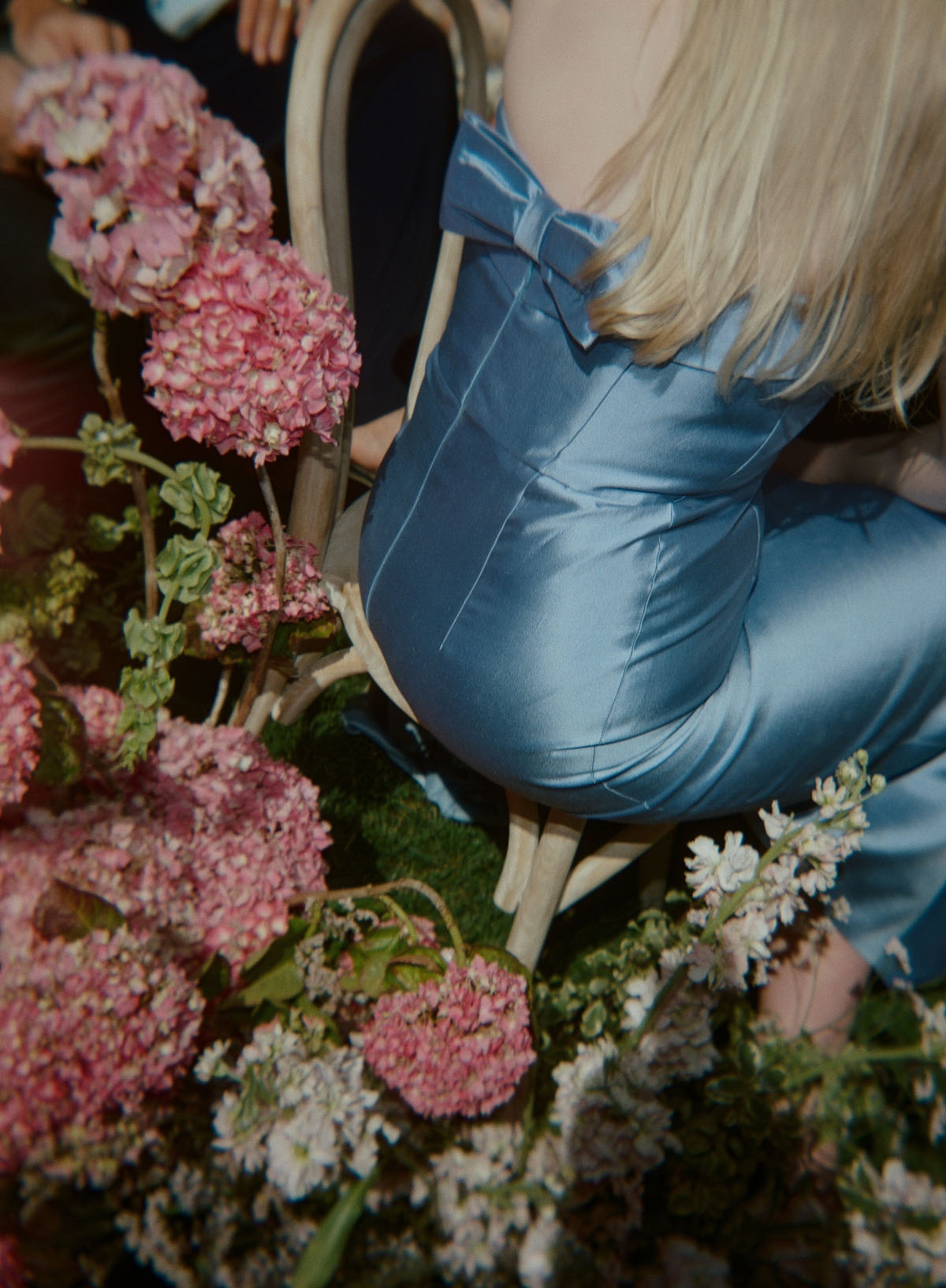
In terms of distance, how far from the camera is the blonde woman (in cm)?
92

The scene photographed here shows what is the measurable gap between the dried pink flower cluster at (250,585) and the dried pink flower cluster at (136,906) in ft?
0.45

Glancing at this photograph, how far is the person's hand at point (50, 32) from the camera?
0.81 m

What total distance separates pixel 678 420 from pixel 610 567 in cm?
16

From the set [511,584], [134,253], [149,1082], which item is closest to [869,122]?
[511,584]

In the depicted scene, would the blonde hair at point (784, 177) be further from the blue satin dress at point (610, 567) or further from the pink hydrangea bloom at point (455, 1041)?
the pink hydrangea bloom at point (455, 1041)

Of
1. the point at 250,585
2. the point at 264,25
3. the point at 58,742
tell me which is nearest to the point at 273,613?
the point at 250,585

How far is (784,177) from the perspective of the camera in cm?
93

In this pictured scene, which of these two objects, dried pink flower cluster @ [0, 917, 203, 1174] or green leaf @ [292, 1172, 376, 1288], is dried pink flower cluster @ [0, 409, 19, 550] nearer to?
dried pink flower cluster @ [0, 917, 203, 1174]

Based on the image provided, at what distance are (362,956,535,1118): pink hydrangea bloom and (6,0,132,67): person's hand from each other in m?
0.77

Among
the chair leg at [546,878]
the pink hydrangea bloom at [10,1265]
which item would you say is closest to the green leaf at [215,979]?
the pink hydrangea bloom at [10,1265]

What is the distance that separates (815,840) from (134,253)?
2.12 feet

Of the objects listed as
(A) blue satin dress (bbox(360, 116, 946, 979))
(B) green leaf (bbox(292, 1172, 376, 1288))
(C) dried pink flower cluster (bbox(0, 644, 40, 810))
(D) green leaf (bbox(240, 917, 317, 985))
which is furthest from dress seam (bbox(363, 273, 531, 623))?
→ (B) green leaf (bbox(292, 1172, 376, 1288))

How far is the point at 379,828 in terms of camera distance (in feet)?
5.88

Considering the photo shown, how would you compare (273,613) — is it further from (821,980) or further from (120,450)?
(821,980)
